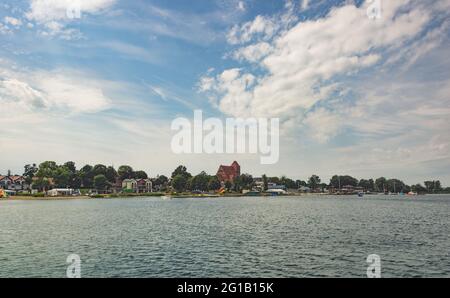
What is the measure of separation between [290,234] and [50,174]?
184562 mm

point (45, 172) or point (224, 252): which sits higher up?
point (45, 172)

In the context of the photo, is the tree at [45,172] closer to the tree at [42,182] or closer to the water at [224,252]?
the tree at [42,182]

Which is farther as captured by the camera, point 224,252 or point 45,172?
point 45,172

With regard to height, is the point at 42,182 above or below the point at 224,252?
above

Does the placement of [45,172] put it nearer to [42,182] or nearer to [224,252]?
[42,182]

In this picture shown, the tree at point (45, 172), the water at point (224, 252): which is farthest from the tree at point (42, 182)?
the water at point (224, 252)

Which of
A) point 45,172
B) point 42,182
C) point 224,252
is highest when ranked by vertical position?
point 45,172

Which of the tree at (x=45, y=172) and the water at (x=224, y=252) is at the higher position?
the tree at (x=45, y=172)

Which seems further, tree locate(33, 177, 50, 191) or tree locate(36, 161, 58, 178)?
tree locate(36, 161, 58, 178)

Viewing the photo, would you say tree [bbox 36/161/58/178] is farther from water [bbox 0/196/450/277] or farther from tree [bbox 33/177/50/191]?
water [bbox 0/196/450/277]

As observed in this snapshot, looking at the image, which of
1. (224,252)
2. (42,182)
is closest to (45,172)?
(42,182)

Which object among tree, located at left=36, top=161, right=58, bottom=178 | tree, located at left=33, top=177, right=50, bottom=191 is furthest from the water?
tree, located at left=36, top=161, right=58, bottom=178

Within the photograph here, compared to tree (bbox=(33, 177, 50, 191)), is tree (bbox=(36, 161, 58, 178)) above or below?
above
